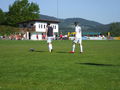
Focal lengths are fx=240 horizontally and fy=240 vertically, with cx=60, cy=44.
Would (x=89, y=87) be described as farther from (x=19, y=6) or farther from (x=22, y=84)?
(x=19, y=6)

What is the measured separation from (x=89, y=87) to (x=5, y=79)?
86.3 inches

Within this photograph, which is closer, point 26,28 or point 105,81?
point 105,81

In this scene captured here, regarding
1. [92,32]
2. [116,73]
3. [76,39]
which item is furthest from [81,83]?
[92,32]

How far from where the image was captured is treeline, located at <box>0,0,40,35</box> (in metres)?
106

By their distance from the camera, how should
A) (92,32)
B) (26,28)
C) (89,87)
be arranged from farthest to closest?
1. (92,32)
2. (26,28)
3. (89,87)

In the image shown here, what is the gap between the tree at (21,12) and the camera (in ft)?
348

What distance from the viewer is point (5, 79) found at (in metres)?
6.02

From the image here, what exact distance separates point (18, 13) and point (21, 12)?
212cm

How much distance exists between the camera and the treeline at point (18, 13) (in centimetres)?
10606

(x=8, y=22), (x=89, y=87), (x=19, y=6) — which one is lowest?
(x=89, y=87)

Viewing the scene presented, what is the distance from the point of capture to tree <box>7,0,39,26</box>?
10606 cm

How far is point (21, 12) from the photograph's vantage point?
110562mm

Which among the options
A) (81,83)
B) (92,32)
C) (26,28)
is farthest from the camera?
(92,32)

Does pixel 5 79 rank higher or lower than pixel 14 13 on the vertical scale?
lower
